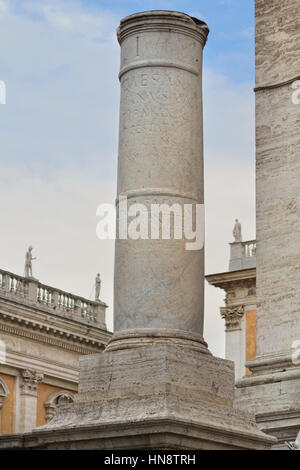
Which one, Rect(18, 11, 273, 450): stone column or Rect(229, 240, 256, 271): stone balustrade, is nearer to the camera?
Rect(18, 11, 273, 450): stone column

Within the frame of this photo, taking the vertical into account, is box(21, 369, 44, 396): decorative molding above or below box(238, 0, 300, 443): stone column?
above

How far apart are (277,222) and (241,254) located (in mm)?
23682

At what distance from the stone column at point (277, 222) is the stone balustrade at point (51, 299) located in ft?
70.0

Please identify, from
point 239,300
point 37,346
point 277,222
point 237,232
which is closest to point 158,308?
point 277,222

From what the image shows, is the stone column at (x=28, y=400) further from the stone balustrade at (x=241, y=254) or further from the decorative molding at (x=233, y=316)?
the stone balustrade at (x=241, y=254)

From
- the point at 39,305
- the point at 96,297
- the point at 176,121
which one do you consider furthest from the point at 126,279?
the point at 96,297

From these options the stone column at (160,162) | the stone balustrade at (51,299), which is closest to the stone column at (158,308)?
the stone column at (160,162)

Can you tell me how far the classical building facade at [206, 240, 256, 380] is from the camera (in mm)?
35906

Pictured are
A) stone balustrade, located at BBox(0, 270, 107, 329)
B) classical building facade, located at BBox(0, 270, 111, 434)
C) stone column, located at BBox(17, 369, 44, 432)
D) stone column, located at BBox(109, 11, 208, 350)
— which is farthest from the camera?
stone balustrade, located at BBox(0, 270, 107, 329)

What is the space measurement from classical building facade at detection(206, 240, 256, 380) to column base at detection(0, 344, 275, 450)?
2591 cm

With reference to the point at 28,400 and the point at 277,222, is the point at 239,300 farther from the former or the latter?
the point at 277,222

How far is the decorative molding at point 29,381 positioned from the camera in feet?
116

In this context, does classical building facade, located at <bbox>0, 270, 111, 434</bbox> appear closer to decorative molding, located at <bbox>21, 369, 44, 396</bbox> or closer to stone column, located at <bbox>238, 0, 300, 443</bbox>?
decorative molding, located at <bbox>21, 369, 44, 396</bbox>

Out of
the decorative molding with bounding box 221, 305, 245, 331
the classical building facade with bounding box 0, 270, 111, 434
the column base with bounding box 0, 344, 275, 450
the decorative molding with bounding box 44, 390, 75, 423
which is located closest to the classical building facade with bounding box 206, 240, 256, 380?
the decorative molding with bounding box 221, 305, 245, 331
